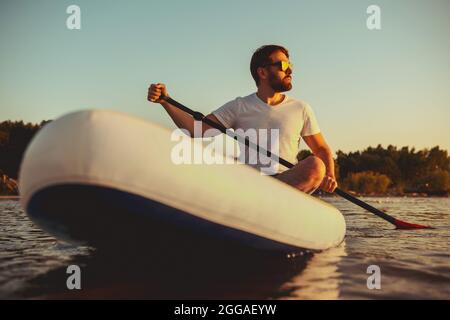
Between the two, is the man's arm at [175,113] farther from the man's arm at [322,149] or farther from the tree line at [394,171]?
the tree line at [394,171]

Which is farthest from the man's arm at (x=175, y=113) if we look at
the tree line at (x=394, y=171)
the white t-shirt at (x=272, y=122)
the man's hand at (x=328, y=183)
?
the tree line at (x=394, y=171)

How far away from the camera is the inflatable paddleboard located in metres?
2.14

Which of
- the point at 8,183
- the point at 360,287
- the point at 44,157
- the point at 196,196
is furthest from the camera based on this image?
the point at 8,183

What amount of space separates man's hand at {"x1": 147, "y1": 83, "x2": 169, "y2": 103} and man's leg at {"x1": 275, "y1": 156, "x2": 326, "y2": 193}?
1.13 m

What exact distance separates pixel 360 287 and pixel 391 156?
6191cm

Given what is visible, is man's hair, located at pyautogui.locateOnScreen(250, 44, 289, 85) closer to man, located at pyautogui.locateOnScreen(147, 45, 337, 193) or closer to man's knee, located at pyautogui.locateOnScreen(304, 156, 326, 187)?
man, located at pyautogui.locateOnScreen(147, 45, 337, 193)

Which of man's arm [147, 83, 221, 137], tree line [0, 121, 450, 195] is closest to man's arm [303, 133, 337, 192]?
man's arm [147, 83, 221, 137]

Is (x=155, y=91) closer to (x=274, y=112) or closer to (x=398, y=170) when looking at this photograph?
(x=274, y=112)

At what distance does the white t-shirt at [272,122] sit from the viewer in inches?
152

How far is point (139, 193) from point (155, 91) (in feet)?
5.57

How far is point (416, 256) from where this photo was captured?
12.2ft
